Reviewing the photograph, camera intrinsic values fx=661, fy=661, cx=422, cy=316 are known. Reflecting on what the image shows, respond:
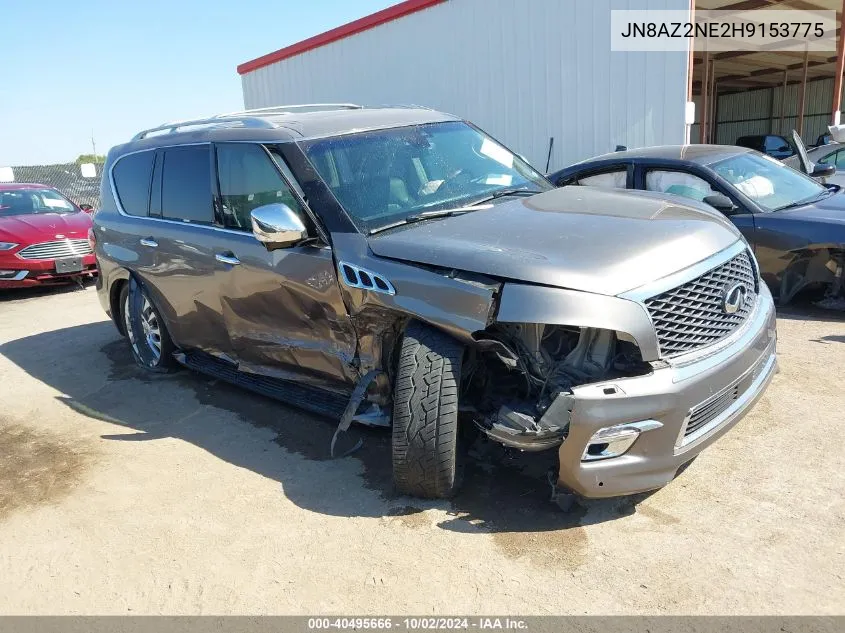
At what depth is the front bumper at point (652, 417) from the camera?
2709mm

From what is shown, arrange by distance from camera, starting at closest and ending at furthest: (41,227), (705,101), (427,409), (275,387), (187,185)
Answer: (427,409) → (275,387) → (187,185) → (41,227) → (705,101)

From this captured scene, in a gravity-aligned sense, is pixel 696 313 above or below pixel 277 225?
below

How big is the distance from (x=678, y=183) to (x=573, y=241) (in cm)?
374

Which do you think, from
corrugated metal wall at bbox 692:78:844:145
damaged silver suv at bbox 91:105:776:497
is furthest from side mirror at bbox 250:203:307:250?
corrugated metal wall at bbox 692:78:844:145

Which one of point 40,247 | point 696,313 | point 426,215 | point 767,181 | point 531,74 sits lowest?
point 40,247

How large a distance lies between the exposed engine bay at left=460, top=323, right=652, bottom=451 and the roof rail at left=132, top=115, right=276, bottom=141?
2.18m

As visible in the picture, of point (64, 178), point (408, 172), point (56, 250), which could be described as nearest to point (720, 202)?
point (408, 172)

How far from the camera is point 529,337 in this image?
9.87 feet

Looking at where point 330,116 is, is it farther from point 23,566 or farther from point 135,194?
point 23,566

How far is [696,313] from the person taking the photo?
2980mm

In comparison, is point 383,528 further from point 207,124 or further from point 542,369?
point 207,124

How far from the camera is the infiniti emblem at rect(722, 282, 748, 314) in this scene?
123 inches

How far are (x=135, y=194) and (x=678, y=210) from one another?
13.8ft
